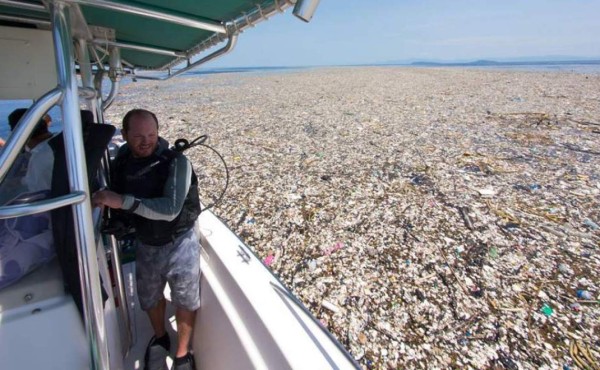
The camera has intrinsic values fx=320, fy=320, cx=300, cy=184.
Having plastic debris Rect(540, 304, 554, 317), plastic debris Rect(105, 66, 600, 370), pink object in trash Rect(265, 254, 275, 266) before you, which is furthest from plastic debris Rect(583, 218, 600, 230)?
pink object in trash Rect(265, 254, 275, 266)

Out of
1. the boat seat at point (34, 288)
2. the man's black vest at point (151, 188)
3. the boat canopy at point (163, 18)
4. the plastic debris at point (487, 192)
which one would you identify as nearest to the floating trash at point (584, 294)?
the plastic debris at point (487, 192)

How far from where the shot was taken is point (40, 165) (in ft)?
4.16

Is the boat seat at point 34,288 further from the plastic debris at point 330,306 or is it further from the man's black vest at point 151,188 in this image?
the plastic debris at point 330,306

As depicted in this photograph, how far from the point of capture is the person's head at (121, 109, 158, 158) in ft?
6.05

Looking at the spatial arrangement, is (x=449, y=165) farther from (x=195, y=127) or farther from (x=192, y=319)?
(x=195, y=127)

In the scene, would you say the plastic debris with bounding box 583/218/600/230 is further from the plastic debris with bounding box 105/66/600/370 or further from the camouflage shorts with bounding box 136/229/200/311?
the camouflage shorts with bounding box 136/229/200/311

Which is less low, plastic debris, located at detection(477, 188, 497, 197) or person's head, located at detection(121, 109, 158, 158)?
person's head, located at detection(121, 109, 158, 158)

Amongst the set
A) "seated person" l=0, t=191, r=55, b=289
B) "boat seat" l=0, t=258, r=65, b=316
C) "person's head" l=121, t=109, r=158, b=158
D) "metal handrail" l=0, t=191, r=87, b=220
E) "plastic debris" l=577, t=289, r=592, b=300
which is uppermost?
"person's head" l=121, t=109, r=158, b=158

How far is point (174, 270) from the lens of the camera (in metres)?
2.08

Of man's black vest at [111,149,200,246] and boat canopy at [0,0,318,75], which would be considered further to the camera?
man's black vest at [111,149,200,246]

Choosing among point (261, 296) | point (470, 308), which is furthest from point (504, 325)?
point (261, 296)

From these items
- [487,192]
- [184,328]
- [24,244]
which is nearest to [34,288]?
[24,244]

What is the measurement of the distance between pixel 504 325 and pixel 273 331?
8.42 feet

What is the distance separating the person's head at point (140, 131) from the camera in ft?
6.05
